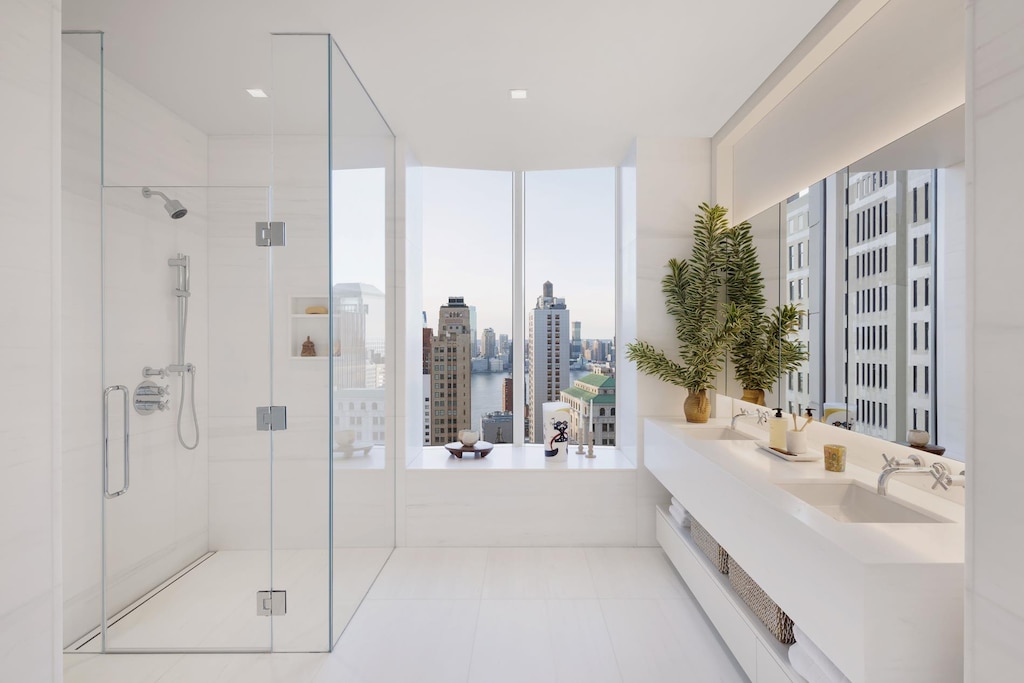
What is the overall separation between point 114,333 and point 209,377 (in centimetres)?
41

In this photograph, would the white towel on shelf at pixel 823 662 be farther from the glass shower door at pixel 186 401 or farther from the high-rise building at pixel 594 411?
the high-rise building at pixel 594 411

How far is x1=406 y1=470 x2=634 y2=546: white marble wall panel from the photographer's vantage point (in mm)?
3391

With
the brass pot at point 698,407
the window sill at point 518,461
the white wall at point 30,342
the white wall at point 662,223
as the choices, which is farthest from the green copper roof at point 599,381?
the white wall at point 30,342

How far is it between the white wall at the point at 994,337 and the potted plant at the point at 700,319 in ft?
6.83

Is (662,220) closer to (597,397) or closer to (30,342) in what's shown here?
(597,397)

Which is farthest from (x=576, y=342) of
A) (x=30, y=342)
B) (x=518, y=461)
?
(x=30, y=342)

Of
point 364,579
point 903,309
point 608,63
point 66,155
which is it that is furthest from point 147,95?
point 903,309

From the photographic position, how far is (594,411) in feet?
12.9

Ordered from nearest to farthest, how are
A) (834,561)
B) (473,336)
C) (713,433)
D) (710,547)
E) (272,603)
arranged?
(834,561) < (272,603) < (710,547) < (713,433) < (473,336)

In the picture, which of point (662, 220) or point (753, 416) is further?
point (662, 220)

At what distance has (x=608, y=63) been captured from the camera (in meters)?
2.43

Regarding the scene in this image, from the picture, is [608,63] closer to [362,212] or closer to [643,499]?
[362,212]

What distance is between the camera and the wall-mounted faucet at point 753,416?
2799 mm

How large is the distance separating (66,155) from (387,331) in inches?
66.0
